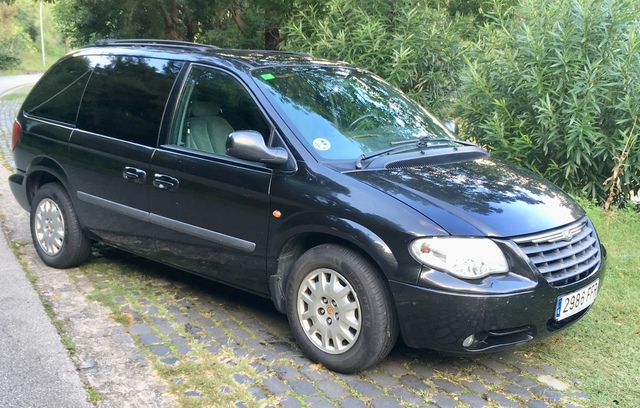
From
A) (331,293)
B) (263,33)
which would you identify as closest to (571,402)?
(331,293)

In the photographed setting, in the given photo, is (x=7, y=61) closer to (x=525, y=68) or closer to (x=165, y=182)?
(x=525, y=68)

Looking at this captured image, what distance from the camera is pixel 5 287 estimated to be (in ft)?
17.2

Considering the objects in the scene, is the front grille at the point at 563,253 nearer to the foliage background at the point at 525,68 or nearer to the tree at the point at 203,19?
the foliage background at the point at 525,68

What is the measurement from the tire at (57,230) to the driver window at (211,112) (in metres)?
1.43

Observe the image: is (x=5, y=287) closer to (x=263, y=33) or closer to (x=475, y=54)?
(x=475, y=54)

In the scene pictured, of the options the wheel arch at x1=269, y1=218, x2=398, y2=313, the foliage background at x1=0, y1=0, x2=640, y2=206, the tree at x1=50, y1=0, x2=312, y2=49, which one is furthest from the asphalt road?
the tree at x1=50, y1=0, x2=312, y2=49

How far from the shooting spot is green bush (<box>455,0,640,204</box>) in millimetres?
6836

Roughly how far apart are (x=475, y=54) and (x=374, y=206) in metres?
5.14

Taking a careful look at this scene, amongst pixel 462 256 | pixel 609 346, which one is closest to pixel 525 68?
pixel 609 346

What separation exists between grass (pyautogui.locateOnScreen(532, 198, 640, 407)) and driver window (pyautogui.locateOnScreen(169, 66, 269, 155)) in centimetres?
244

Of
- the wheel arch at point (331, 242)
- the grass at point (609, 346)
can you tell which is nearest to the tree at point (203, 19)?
the grass at point (609, 346)

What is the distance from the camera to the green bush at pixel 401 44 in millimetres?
8688

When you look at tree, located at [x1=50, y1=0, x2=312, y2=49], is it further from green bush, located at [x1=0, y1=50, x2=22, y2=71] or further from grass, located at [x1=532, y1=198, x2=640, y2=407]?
green bush, located at [x1=0, y1=50, x2=22, y2=71]

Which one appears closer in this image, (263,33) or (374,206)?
(374,206)
